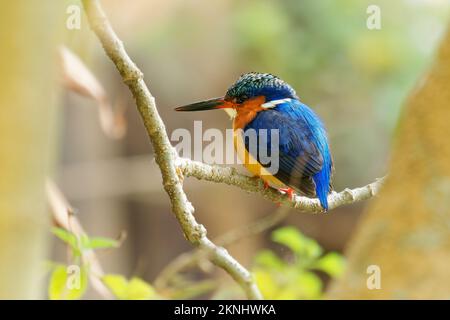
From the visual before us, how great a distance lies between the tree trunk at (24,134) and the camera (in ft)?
3.75

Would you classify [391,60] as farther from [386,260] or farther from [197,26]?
[386,260]

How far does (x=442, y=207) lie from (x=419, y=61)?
4.94 meters

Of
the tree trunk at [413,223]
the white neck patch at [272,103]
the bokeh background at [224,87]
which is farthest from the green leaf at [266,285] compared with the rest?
the bokeh background at [224,87]

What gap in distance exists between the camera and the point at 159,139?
1.89 metres

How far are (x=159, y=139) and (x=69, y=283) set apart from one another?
0.55 metres

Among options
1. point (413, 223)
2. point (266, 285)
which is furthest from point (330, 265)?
point (413, 223)

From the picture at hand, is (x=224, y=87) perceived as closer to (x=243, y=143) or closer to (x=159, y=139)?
(x=243, y=143)

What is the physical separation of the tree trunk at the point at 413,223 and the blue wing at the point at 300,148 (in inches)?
48.1

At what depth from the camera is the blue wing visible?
2529 mm

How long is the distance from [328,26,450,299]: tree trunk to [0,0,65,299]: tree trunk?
49 cm

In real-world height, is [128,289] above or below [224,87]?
below

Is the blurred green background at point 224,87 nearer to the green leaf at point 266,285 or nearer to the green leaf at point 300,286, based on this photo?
the green leaf at point 300,286

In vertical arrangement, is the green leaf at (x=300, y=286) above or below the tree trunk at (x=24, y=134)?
below
